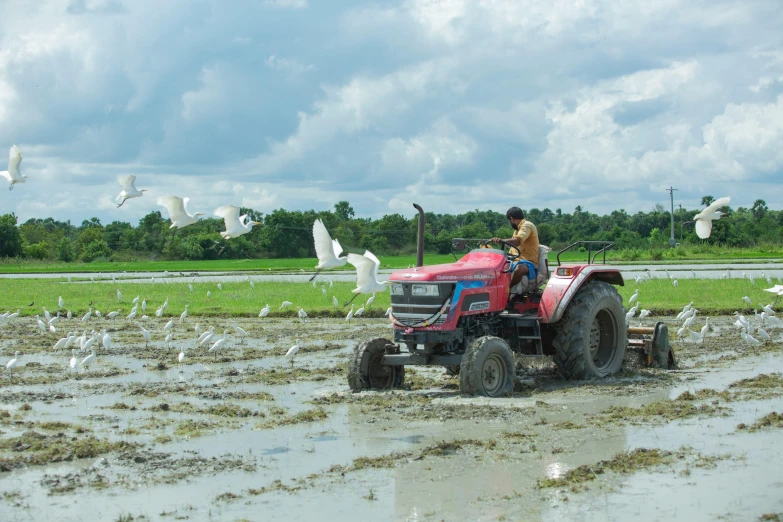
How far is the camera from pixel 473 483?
19.7 feet

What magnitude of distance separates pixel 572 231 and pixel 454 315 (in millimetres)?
47762

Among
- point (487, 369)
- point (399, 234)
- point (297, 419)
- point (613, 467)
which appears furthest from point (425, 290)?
point (399, 234)

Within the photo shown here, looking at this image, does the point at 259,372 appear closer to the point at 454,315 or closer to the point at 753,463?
the point at 454,315

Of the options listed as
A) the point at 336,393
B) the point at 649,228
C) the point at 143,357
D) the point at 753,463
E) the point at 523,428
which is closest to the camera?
the point at 753,463

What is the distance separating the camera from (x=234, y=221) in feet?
32.5

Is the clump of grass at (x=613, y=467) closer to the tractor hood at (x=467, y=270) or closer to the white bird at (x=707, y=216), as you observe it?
the tractor hood at (x=467, y=270)

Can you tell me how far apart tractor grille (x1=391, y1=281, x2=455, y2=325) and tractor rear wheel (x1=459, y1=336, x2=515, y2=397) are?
0.50 metres

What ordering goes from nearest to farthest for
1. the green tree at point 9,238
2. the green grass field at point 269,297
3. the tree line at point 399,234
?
the green grass field at point 269,297 → the tree line at point 399,234 → the green tree at point 9,238

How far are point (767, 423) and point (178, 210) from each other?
655 cm

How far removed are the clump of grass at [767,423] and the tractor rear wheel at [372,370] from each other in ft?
12.6

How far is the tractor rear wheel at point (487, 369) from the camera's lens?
872cm

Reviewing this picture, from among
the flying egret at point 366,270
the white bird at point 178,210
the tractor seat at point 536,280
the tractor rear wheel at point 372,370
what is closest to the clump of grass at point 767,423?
the tractor seat at point 536,280

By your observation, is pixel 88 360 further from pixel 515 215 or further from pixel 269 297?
pixel 269 297

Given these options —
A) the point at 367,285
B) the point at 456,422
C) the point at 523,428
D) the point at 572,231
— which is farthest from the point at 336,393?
the point at 572,231
